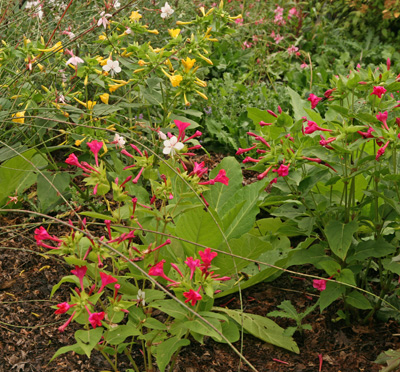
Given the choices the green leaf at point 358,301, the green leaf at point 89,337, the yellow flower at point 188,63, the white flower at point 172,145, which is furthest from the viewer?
the yellow flower at point 188,63

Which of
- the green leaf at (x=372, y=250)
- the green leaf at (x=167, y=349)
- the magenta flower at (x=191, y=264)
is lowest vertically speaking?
the green leaf at (x=372, y=250)

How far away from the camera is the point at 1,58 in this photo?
2.34 meters

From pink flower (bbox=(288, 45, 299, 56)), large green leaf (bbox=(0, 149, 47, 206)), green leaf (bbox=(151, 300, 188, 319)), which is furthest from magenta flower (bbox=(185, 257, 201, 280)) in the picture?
pink flower (bbox=(288, 45, 299, 56))

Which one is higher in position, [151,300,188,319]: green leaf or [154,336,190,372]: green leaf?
[151,300,188,319]: green leaf

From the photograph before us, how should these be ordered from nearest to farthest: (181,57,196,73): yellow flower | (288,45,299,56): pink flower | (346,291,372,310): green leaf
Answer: (346,291,372,310): green leaf, (181,57,196,73): yellow flower, (288,45,299,56): pink flower

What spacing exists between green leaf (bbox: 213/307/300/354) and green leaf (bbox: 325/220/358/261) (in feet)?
1.38

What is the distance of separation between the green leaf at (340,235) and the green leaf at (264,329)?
419 mm

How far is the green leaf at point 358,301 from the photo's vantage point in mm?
2074

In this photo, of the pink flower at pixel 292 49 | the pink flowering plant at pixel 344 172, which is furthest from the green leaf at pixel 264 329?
the pink flower at pixel 292 49

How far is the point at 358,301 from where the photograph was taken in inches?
82.6

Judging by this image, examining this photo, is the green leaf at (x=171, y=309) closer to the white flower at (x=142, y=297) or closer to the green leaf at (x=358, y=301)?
the white flower at (x=142, y=297)

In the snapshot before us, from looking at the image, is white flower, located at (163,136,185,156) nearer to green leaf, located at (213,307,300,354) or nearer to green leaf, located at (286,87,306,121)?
green leaf, located at (213,307,300,354)

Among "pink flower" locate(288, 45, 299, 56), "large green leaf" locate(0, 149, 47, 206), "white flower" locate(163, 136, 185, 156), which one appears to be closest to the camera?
"white flower" locate(163, 136, 185, 156)

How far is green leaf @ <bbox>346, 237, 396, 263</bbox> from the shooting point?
6.55 feet
